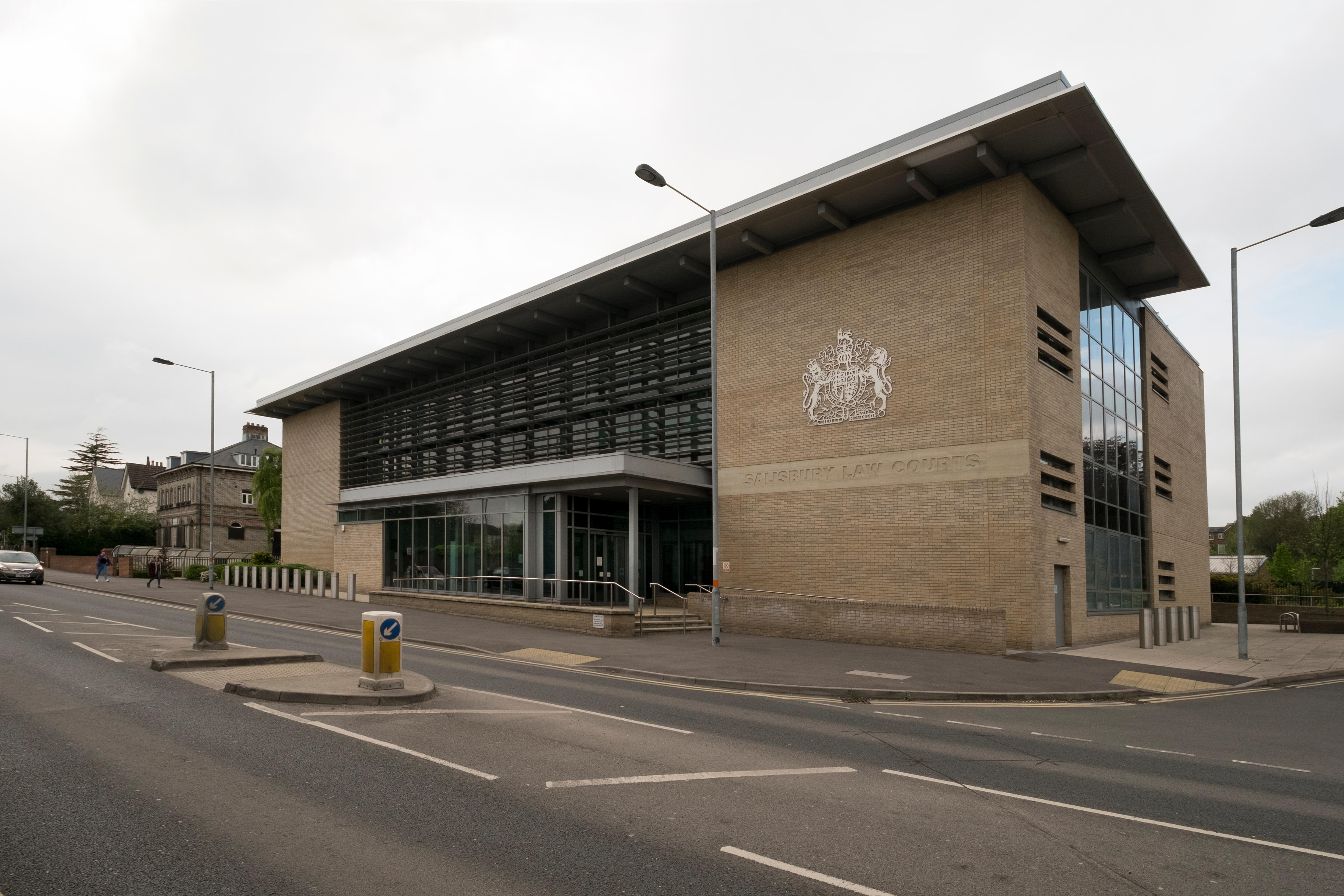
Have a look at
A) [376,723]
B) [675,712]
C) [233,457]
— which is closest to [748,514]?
[675,712]

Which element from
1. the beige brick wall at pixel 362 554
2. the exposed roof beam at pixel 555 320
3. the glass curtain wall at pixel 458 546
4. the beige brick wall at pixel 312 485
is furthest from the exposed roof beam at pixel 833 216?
the beige brick wall at pixel 312 485

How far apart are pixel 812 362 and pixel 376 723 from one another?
1785cm

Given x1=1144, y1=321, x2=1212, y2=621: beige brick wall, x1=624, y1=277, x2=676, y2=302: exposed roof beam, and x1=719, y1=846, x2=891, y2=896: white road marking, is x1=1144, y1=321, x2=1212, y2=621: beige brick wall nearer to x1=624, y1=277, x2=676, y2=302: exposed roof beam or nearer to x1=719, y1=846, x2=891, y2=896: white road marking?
x1=624, y1=277, x2=676, y2=302: exposed roof beam

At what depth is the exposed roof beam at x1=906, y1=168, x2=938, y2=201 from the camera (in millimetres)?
21312

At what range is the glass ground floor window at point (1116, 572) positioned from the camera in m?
24.3

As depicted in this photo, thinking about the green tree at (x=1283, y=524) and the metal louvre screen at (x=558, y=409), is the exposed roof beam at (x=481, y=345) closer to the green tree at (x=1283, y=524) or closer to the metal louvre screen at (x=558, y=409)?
the metal louvre screen at (x=558, y=409)

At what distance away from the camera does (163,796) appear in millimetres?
6398

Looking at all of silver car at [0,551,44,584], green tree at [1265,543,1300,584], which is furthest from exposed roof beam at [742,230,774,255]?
green tree at [1265,543,1300,584]

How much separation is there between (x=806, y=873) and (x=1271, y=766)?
698 centimetres

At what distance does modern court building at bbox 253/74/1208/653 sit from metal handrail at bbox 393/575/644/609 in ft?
0.67

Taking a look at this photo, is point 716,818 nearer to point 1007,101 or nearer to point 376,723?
point 376,723

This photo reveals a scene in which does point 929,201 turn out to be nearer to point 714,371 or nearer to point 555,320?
point 714,371

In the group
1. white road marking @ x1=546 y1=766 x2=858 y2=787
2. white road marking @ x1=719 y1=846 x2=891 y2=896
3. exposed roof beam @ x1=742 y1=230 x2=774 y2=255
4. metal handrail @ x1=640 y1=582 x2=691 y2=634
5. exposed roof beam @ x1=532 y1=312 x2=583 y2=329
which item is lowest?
metal handrail @ x1=640 y1=582 x2=691 y2=634

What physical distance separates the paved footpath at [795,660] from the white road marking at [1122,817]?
6.03m
